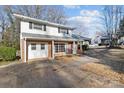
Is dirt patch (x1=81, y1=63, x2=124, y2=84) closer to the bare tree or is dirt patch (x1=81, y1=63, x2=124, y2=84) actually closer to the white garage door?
the white garage door

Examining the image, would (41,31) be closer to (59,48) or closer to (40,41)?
(40,41)

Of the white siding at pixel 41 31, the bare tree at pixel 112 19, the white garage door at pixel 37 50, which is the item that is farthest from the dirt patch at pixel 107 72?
the bare tree at pixel 112 19

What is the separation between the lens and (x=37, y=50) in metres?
15.7

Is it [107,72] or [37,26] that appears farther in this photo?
[37,26]

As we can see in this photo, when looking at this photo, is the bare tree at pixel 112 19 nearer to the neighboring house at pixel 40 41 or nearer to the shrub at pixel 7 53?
the neighboring house at pixel 40 41

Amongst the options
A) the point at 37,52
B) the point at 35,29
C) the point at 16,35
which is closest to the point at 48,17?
→ the point at 16,35

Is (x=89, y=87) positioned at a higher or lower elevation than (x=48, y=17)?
lower

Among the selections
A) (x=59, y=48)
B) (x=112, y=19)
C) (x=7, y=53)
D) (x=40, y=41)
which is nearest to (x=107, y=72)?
(x=40, y=41)

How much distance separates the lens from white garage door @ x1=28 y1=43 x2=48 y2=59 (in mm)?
14970

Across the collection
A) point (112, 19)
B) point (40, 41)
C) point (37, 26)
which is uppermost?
point (112, 19)

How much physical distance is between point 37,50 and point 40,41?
116 cm

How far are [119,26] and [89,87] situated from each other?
3636 centimetres

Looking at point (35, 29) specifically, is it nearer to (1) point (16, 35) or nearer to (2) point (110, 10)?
(1) point (16, 35)
